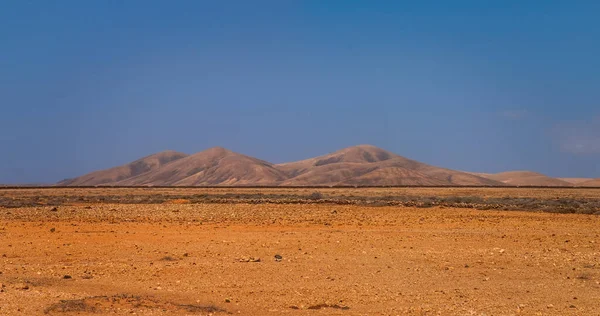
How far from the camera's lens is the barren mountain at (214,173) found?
159m

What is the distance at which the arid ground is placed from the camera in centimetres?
1083

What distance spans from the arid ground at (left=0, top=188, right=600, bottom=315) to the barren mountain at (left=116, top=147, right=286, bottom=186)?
417 ft

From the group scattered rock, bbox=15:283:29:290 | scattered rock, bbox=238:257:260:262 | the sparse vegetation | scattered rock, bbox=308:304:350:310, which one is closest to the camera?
scattered rock, bbox=308:304:350:310

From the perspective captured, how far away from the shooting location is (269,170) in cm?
17062

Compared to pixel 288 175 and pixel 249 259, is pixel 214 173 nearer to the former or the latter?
pixel 288 175

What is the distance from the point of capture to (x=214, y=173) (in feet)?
561

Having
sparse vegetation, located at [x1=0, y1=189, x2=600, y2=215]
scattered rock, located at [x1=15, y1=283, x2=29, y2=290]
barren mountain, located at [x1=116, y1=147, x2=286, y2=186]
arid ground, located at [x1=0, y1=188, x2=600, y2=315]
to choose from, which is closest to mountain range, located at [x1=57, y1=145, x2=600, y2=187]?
barren mountain, located at [x1=116, y1=147, x2=286, y2=186]

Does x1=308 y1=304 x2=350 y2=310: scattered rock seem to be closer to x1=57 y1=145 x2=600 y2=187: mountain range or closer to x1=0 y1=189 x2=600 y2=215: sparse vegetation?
x1=0 y1=189 x2=600 y2=215: sparse vegetation

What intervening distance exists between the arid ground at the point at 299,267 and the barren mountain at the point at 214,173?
12724 cm

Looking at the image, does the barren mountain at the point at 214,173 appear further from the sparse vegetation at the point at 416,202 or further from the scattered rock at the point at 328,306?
the scattered rock at the point at 328,306

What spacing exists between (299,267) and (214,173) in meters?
158

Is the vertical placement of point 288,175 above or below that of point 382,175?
above

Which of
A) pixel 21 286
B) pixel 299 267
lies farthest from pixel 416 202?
pixel 21 286

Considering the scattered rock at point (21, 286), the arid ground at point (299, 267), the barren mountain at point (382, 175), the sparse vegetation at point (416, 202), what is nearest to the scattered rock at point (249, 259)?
the arid ground at point (299, 267)
